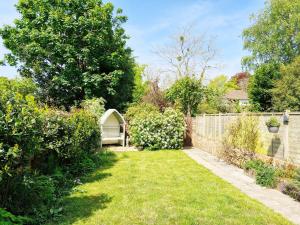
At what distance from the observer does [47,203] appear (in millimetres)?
5094

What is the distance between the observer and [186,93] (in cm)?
1770

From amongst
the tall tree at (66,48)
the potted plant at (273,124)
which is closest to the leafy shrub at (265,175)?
the potted plant at (273,124)

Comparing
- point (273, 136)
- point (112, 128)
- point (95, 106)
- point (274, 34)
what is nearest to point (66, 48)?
point (95, 106)

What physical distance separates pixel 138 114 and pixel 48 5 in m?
10.2

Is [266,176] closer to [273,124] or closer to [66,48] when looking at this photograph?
[273,124]

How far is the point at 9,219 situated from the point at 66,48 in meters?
15.6

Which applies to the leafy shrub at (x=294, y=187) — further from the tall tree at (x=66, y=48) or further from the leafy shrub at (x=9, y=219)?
the tall tree at (x=66, y=48)

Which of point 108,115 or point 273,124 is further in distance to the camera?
point 108,115

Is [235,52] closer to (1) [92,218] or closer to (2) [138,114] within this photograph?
(2) [138,114]

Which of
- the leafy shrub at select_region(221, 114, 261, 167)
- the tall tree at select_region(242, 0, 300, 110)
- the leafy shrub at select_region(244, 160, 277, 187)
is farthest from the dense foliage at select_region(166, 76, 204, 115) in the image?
the tall tree at select_region(242, 0, 300, 110)

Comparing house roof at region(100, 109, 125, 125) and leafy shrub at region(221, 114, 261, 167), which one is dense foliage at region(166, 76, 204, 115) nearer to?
house roof at region(100, 109, 125, 125)

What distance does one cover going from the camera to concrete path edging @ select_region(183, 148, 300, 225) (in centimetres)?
504

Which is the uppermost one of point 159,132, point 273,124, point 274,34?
point 274,34

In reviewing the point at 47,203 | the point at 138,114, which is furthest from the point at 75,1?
the point at 47,203
